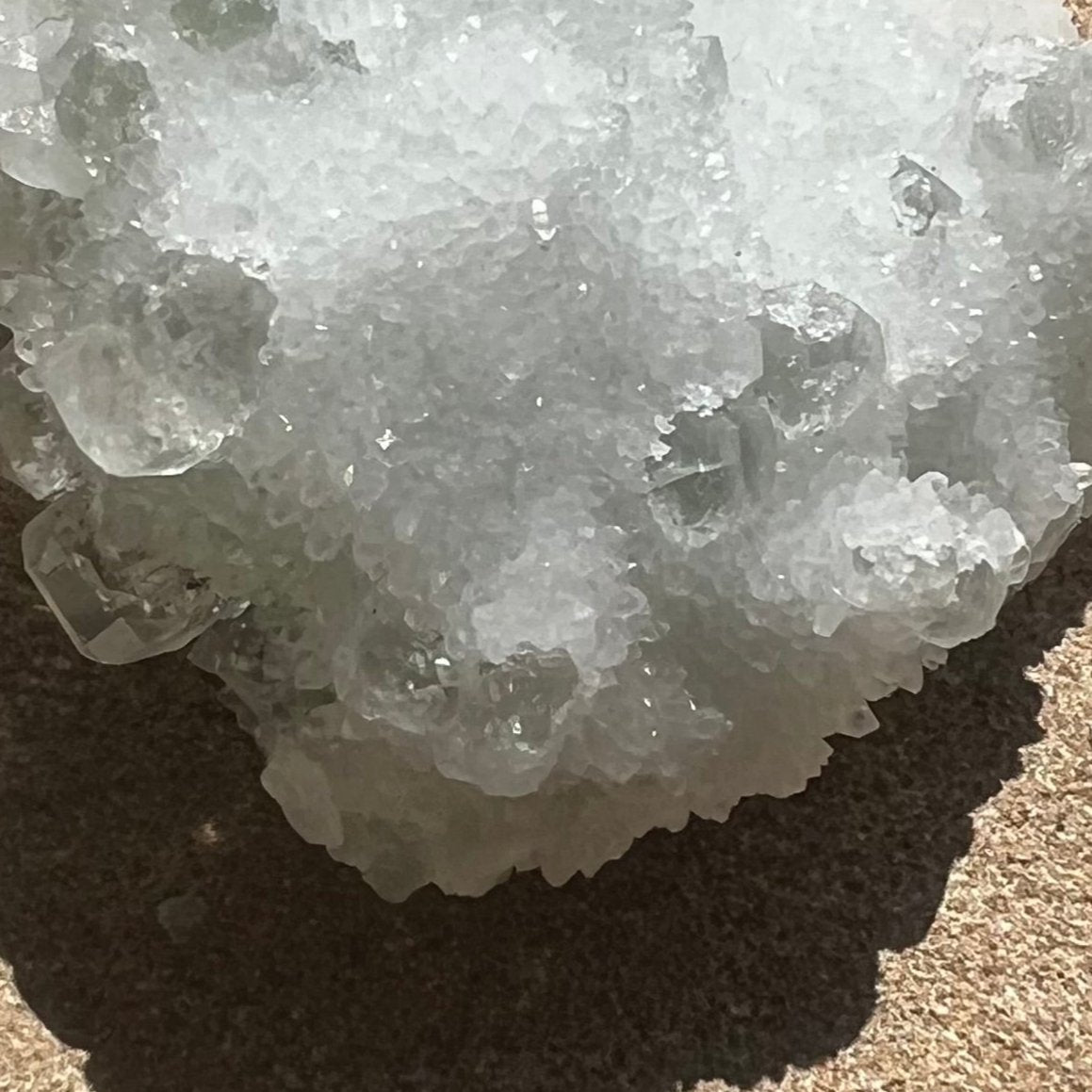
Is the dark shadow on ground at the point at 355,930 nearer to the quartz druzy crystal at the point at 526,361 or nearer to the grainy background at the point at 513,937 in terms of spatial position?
the grainy background at the point at 513,937

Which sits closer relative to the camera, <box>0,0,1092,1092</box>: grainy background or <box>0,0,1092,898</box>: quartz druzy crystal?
<box>0,0,1092,898</box>: quartz druzy crystal

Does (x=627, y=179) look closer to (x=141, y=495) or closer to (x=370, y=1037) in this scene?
(x=141, y=495)

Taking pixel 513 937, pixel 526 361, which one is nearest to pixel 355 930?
pixel 513 937

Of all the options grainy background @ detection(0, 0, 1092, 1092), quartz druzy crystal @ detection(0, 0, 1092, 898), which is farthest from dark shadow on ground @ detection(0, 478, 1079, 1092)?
quartz druzy crystal @ detection(0, 0, 1092, 898)

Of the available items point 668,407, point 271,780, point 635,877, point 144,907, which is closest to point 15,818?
point 144,907

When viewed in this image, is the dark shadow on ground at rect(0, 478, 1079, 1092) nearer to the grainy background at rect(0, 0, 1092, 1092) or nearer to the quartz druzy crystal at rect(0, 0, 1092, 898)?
the grainy background at rect(0, 0, 1092, 1092)

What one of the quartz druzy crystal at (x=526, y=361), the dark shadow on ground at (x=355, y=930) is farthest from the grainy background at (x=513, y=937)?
the quartz druzy crystal at (x=526, y=361)
